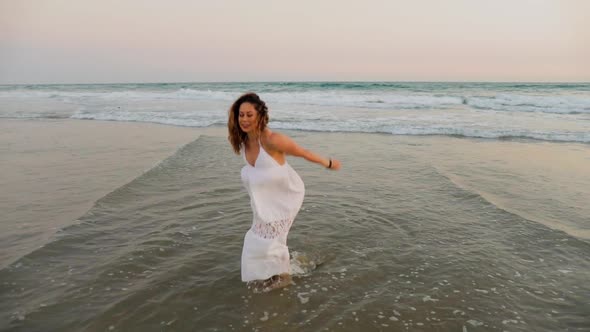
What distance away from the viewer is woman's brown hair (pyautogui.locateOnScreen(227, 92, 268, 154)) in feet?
10.8

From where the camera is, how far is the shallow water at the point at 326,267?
3266mm

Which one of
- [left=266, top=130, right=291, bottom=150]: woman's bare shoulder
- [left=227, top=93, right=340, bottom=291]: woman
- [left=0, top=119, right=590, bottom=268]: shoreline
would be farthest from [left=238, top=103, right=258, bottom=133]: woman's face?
[left=0, top=119, right=590, bottom=268]: shoreline

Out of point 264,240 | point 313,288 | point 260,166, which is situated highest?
point 260,166

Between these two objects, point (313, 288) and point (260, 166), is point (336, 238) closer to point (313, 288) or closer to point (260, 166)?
point (313, 288)

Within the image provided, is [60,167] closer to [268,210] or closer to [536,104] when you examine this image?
[268,210]

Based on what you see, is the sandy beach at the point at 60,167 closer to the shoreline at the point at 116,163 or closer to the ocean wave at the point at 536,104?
the shoreline at the point at 116,163

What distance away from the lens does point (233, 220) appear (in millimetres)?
5617

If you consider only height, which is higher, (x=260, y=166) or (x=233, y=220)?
(x=260, y=166)

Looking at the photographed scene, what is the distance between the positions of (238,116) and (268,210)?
0.92 metres

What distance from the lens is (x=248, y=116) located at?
10.8 feet

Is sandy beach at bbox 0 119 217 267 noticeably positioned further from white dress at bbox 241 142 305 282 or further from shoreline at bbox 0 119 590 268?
white dress at bbox 241 142 305 282

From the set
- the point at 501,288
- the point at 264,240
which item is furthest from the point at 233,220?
the point at 501,288

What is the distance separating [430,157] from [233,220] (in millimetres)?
6440

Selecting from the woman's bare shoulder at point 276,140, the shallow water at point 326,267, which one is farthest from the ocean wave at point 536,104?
the woman's bare shoulder at point 276,140
